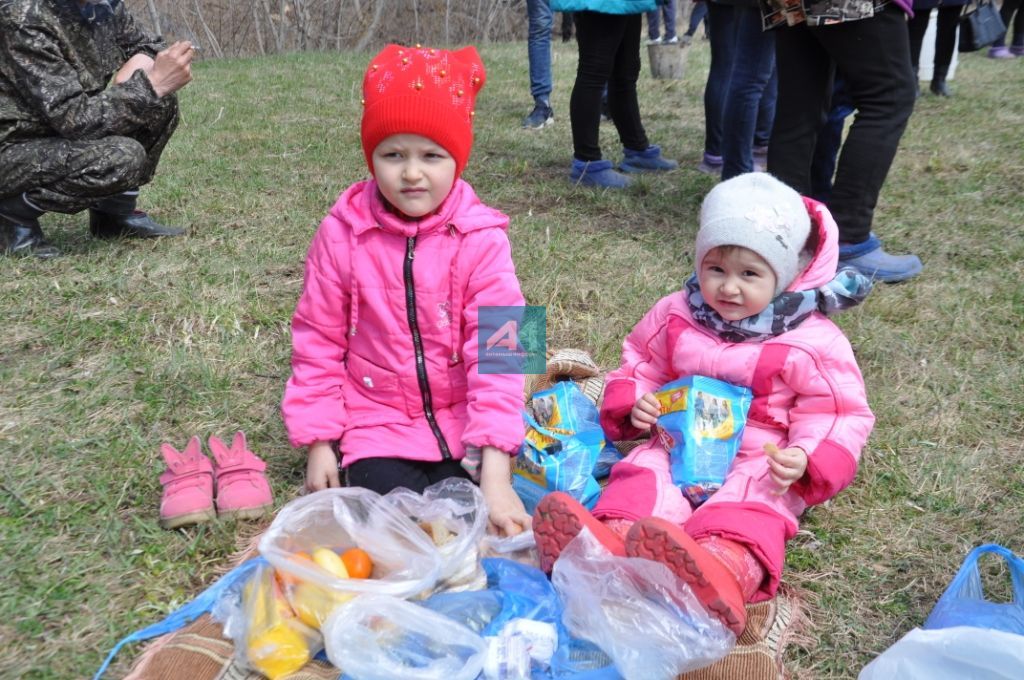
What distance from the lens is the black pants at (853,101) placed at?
2713 mm

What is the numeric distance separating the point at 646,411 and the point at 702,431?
0.14 metres

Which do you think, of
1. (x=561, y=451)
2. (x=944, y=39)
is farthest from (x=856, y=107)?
(x=944, y=39)

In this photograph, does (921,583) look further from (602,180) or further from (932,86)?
(932,86)

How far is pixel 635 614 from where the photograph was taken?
153 centimetres

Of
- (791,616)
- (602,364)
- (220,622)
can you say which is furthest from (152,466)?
(791,616)

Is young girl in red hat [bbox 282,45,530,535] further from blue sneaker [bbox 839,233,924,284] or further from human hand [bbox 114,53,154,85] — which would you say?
human hand [bbox 114,53,154,85]

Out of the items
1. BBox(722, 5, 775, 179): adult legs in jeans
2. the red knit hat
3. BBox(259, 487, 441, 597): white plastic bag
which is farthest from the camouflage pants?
BBox(722, 5, 775, 179): adult legs in jeans

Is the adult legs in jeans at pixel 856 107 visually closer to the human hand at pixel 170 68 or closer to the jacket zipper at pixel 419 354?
the jacket zipper at pixel 419 354

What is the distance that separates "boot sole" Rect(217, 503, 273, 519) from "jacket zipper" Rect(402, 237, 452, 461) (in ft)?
1.41

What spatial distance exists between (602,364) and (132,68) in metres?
2.33

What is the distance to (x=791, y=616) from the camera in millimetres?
1685

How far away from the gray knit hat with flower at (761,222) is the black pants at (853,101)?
1.07 meters

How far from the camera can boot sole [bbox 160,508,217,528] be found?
6.23ft

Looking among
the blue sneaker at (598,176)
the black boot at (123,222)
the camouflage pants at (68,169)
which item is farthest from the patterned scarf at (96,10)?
the blue sneaker at (598,176)
